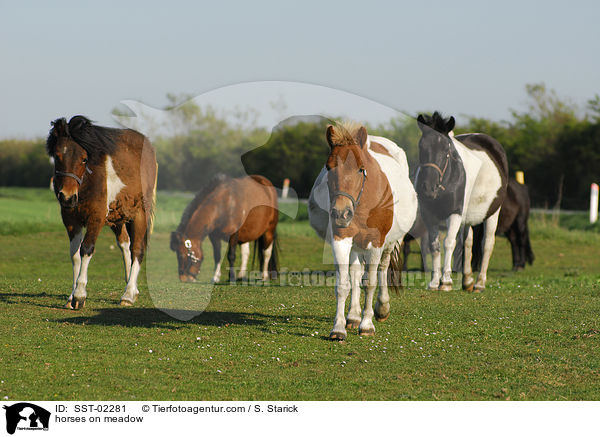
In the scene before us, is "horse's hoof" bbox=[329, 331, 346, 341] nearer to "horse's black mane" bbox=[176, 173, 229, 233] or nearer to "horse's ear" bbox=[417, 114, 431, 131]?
"horse's ear" bbox=[417, 114, 431, 131]

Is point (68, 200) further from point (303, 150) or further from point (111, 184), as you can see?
point (303, 150)

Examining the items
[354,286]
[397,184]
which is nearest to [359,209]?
[397,184]

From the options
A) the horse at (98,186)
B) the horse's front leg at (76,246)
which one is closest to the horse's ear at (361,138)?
the horse at (98,186)

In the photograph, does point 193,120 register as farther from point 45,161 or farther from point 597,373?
point 45,161

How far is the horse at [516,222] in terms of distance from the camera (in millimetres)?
16859

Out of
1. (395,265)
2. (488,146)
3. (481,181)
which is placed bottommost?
(395,265)

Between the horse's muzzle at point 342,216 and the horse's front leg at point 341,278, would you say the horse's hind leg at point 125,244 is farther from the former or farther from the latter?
the horse's muzzle at point 342,216

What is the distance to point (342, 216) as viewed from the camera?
22.7 ft

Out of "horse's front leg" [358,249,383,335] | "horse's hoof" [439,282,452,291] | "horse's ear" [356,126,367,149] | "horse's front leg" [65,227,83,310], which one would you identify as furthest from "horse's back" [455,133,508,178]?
"horse's front leg" [65,227,83,310]

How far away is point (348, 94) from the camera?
795 centimetres

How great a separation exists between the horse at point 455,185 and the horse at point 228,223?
399cm

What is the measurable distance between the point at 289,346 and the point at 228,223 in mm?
6516

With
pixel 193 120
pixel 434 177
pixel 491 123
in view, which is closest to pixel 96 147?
pixel 193 120

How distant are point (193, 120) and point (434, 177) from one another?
358 centimetres
